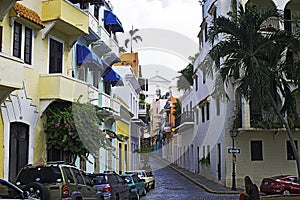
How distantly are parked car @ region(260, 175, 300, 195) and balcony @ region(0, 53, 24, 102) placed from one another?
16.2m

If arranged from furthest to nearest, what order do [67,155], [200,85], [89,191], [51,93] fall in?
[200,85] → [67,155] → [51,93] → [89,191]

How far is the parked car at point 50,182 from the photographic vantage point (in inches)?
477

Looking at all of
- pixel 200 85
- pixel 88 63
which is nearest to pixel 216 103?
pixel 200 85

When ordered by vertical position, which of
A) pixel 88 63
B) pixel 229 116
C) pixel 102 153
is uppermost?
pixel 88 63

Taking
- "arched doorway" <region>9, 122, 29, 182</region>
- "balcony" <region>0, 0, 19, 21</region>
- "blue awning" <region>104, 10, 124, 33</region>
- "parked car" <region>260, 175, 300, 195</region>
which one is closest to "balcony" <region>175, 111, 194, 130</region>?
"blue awning" <region>104, 10, 124, 33</region>

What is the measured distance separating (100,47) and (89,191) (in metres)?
14.3

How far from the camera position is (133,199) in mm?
22078

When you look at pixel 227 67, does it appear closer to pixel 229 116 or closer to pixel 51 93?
pixel 51 93

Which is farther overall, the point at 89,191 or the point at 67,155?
the point at 67,155

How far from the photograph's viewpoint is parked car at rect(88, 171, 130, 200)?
1727cm

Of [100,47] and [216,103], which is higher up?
[100,47]

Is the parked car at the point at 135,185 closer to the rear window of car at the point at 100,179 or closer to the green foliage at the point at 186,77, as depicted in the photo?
the rear window of car at the point at 100,179

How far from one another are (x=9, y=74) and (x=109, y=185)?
579 cm

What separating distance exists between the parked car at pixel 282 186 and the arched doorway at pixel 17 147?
14.0 metres
